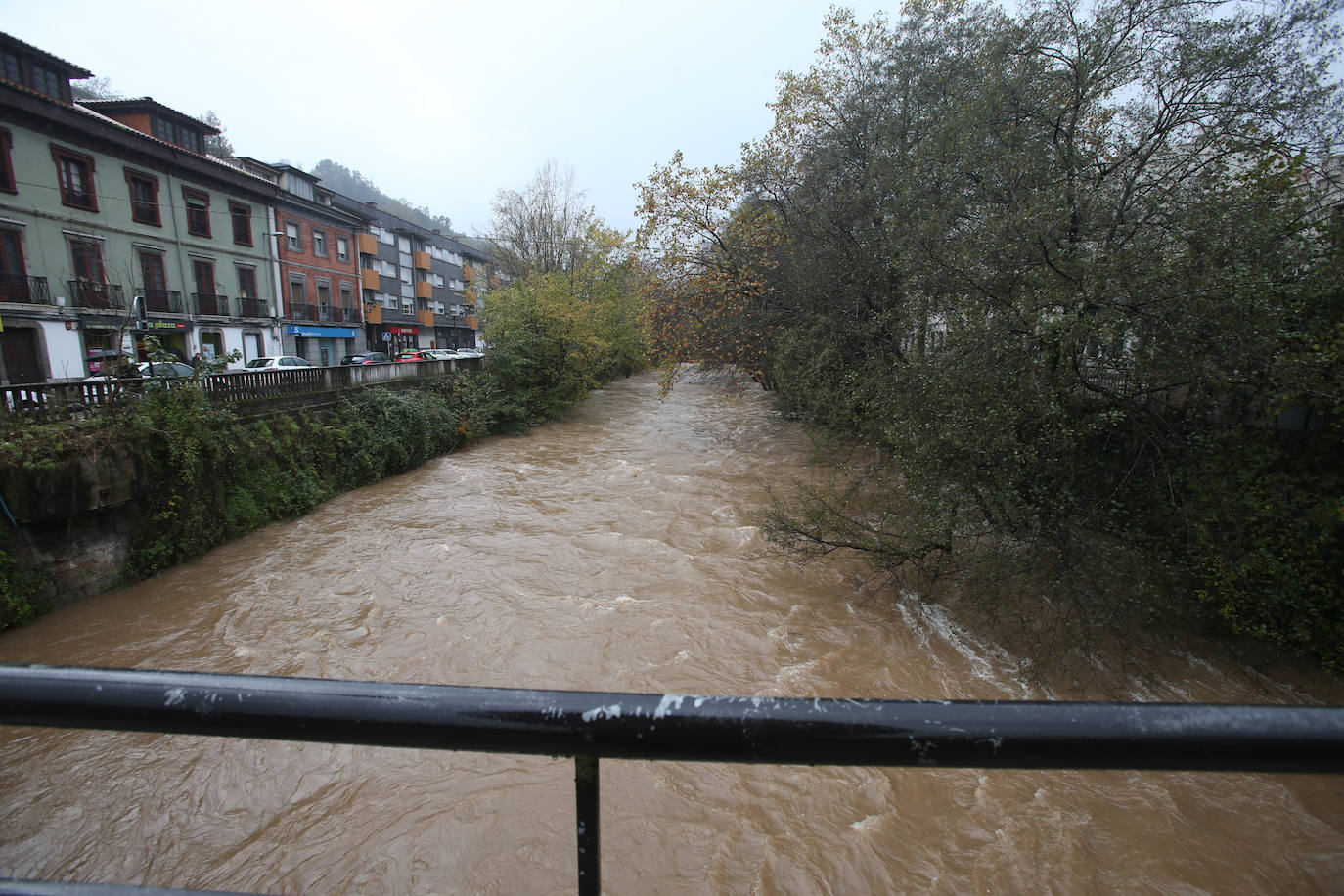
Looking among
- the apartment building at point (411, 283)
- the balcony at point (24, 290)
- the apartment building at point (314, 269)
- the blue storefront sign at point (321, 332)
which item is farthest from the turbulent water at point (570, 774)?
the apartment building at point (411, 283)

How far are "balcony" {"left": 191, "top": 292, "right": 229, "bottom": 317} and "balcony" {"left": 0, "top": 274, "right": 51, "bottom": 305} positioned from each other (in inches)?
197

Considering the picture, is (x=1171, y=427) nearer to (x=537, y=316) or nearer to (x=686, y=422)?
(x=686, y=422)

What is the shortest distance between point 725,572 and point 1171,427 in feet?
17.0

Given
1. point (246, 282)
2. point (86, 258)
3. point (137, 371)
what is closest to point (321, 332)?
point (246, 282)

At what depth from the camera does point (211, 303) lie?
23.3 metres

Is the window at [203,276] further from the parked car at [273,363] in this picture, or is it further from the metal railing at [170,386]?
the metal railing at [170,386]

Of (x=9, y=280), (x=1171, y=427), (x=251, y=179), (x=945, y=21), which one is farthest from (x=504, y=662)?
(x=251, y=179)

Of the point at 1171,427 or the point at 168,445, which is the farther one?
the point at 168,445

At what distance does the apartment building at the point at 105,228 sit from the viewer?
17.1 m

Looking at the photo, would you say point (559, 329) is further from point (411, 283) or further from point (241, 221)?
point (411, 283)

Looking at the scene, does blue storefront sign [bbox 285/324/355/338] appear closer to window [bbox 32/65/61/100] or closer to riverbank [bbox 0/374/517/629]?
window [bbox 32/65/61/100]

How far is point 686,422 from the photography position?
70.3 ft

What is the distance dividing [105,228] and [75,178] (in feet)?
4.62

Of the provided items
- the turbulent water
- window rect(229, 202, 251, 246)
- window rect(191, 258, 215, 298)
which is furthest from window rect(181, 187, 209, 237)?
the turbulent water
